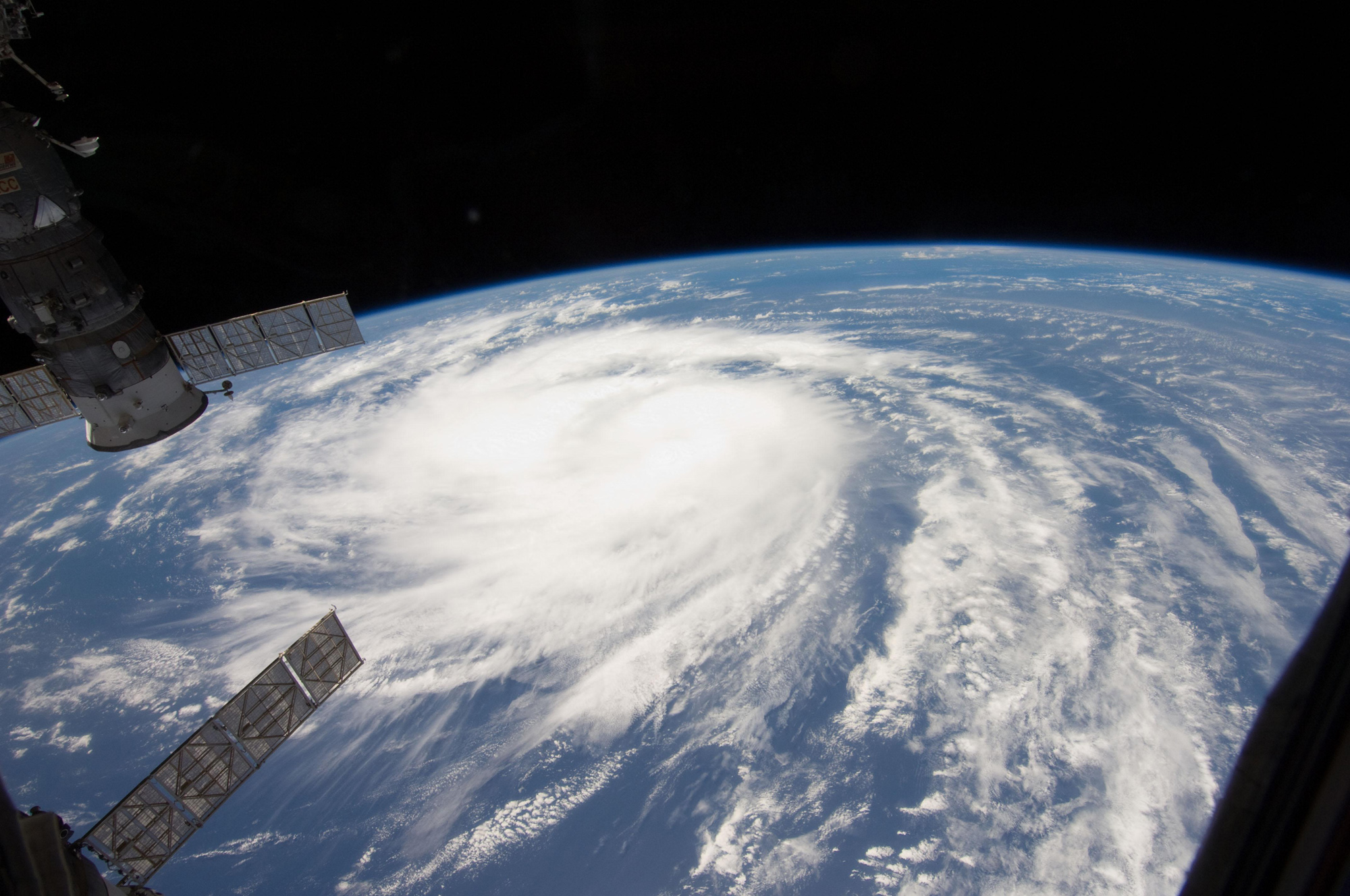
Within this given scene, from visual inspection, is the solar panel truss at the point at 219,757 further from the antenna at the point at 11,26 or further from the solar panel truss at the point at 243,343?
the antenna at the point at 11,26

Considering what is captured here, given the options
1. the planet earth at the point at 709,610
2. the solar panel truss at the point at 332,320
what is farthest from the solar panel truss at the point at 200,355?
the planet earth at the point at 709,610

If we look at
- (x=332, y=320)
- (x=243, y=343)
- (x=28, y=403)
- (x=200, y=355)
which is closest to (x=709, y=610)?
(x=332, y=320)

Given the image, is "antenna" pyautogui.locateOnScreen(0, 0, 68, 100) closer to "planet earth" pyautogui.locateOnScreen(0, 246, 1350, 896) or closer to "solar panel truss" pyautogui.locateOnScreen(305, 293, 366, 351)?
"solar panel truss" pyautogui.locateOnScreen(305, 293, 366, 351)

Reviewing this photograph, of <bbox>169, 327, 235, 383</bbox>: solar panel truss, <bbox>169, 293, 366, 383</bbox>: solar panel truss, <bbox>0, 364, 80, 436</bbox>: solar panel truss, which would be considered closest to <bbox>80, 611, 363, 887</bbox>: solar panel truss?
<bbox>169, 327, 235, 383</bbox>: solar panel truss

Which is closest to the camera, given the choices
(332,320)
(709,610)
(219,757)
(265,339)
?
(219,757)

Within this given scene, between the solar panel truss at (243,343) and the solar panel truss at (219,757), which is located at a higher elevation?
the solar panel truss at (243,343)

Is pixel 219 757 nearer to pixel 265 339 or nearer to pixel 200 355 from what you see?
pixel 200 355
